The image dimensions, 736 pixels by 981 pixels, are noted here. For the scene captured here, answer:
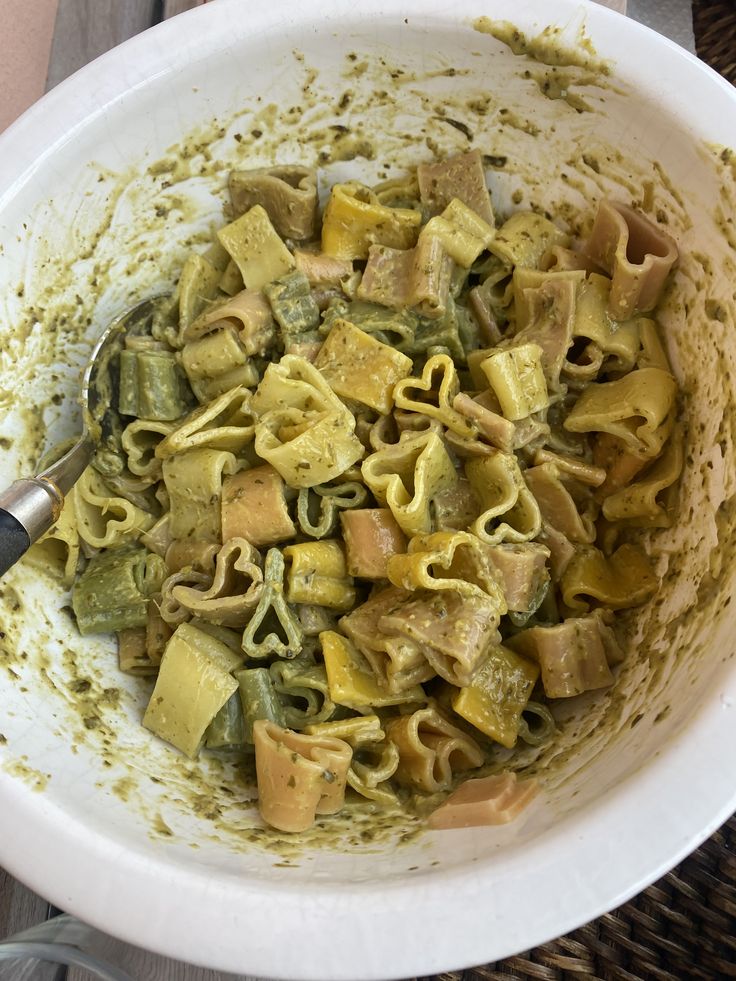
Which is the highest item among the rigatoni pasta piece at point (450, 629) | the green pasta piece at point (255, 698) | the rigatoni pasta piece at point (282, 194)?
the rigatoni pasta piece at point (282, 194)

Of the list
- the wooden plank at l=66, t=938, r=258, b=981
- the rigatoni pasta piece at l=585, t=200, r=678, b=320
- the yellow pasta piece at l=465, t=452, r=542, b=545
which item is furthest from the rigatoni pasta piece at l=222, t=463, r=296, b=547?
the wooden plank at l=66, t=938, r=258, b=981

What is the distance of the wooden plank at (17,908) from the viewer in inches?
95.6

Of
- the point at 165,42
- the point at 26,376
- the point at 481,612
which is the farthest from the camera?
the point at 26,376

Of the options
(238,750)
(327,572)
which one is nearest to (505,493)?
(327,572)

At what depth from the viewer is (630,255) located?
2266 millimetres

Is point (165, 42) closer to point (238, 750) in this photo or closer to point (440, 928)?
point (238, 750)

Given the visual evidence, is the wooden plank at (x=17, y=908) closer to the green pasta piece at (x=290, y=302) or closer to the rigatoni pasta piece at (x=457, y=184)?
the green pasta piece at (x=290, y=302)

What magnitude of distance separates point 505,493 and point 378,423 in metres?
0.40

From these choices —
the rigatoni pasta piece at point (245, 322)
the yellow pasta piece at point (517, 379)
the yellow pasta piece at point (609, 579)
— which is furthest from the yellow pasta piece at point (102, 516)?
the yellow pasta piece at point (609, 579)

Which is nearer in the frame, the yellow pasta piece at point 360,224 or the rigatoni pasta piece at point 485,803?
the rigatoni pasta piece at point 485,803

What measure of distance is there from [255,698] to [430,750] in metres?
0.42

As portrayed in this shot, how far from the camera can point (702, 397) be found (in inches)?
83.4

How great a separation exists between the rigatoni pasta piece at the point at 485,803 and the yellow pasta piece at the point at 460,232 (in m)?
1.31

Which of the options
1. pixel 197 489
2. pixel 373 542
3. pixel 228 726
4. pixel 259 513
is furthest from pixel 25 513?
pixel 373 542
